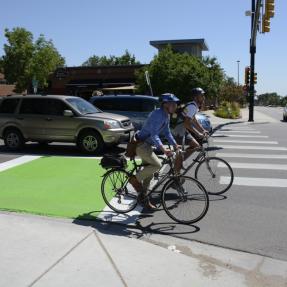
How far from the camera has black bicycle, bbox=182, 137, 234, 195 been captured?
26.8 feet

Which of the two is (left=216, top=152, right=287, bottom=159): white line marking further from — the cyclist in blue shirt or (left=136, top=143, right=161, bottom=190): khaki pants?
(left=136, top=143, right=161, bottom=190): khaki pants

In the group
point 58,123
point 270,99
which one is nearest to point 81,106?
point 58,123

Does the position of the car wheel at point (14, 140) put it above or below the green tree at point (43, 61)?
below

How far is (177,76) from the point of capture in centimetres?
3378

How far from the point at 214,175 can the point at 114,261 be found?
3605 mm

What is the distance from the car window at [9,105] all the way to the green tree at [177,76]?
66.0 ft

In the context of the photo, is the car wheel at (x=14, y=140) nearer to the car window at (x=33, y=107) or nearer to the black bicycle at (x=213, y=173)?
the car window at (x=33, y=107)

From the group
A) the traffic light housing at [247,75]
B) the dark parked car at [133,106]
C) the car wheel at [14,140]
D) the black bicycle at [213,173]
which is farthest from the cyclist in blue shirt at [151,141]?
the traffic light housing at [247,75]

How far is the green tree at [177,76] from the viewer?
33.5 metres

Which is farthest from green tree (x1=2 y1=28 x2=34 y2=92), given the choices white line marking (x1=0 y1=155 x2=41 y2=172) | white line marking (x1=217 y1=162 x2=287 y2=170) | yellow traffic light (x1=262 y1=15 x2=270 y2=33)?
white line marking (x1=217 y1=162 x2=287 y2=170)

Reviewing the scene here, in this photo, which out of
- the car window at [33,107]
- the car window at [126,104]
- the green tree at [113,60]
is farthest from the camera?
the green tree at [113,60]

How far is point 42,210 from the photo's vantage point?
6926mm

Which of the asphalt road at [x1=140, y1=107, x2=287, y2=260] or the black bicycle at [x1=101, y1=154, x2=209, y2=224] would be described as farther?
the black bicycle at [x1=101, y1=154, x2=209, y2=224]

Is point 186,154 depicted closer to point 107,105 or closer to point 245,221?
point 245,221
